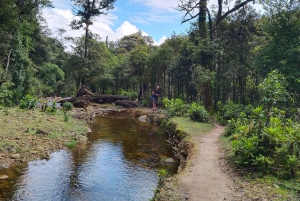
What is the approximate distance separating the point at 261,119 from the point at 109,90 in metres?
34.9

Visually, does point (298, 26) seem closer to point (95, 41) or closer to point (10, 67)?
point (10, 67)

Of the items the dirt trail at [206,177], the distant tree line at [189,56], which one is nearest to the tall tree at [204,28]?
the distant tree line at [189,56]

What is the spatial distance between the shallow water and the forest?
3118mm

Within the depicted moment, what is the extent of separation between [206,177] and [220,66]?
50.8ft

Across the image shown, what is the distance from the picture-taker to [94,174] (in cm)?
858

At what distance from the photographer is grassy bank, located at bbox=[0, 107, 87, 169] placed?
938cm

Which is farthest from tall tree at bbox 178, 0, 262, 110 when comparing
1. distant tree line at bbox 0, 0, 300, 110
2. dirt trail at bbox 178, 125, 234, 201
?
dirt trail at bbox 178, 125, 234, 201

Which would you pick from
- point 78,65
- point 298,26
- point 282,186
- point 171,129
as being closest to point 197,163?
point 282,186

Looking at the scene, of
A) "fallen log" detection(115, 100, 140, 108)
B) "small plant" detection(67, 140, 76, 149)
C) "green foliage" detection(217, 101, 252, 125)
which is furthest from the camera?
"fallen log" detection(115, 100, 140, 108)

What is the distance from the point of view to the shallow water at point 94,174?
6918mm

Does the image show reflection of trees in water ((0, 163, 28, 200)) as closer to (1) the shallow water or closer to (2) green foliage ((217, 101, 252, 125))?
(1) the shallow water

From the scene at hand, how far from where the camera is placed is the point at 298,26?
1327 cm

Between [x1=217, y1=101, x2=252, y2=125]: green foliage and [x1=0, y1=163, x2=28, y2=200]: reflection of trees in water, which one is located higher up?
[x1=217, y1=101, x2=252, y2=125]: green foliage

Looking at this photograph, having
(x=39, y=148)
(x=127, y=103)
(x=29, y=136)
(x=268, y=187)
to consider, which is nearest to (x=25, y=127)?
(x=29, y=136)
